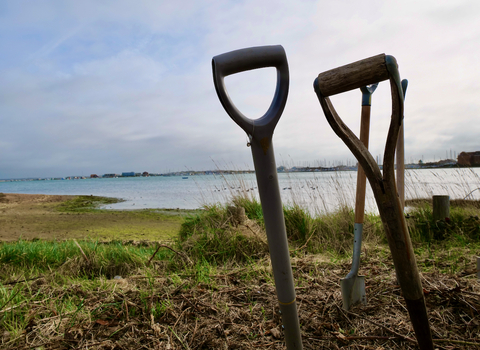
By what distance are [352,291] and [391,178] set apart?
98cm

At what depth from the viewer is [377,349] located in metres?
1.28

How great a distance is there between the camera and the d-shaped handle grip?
0.95 m

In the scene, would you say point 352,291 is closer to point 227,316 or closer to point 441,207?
point 227,316

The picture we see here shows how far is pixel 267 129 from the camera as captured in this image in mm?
987

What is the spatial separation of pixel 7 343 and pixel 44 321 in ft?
0.66

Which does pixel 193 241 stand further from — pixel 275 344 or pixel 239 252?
pixel 275 344

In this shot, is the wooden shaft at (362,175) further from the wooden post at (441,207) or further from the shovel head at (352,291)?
the wooden post at (441,207)

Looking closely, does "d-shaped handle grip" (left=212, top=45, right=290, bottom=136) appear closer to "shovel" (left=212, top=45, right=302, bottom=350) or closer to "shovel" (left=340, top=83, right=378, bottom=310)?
"shovel" (left=212, top=45, right=302, bottom=350)

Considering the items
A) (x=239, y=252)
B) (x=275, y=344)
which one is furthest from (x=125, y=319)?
(x=239, y=252)

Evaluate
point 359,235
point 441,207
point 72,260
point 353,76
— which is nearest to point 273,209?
point 353,76

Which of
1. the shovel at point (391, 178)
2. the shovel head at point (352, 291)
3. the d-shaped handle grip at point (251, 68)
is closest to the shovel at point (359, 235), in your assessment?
the shovel head at point (352, 291)

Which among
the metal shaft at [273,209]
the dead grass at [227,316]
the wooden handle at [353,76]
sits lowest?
the dead grass at [227,316]

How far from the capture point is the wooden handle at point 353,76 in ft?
3.26

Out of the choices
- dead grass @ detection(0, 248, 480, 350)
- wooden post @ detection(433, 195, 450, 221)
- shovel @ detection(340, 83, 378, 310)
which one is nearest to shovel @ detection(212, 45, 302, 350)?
dead grass @ detection(0, 248, 480, 350)
